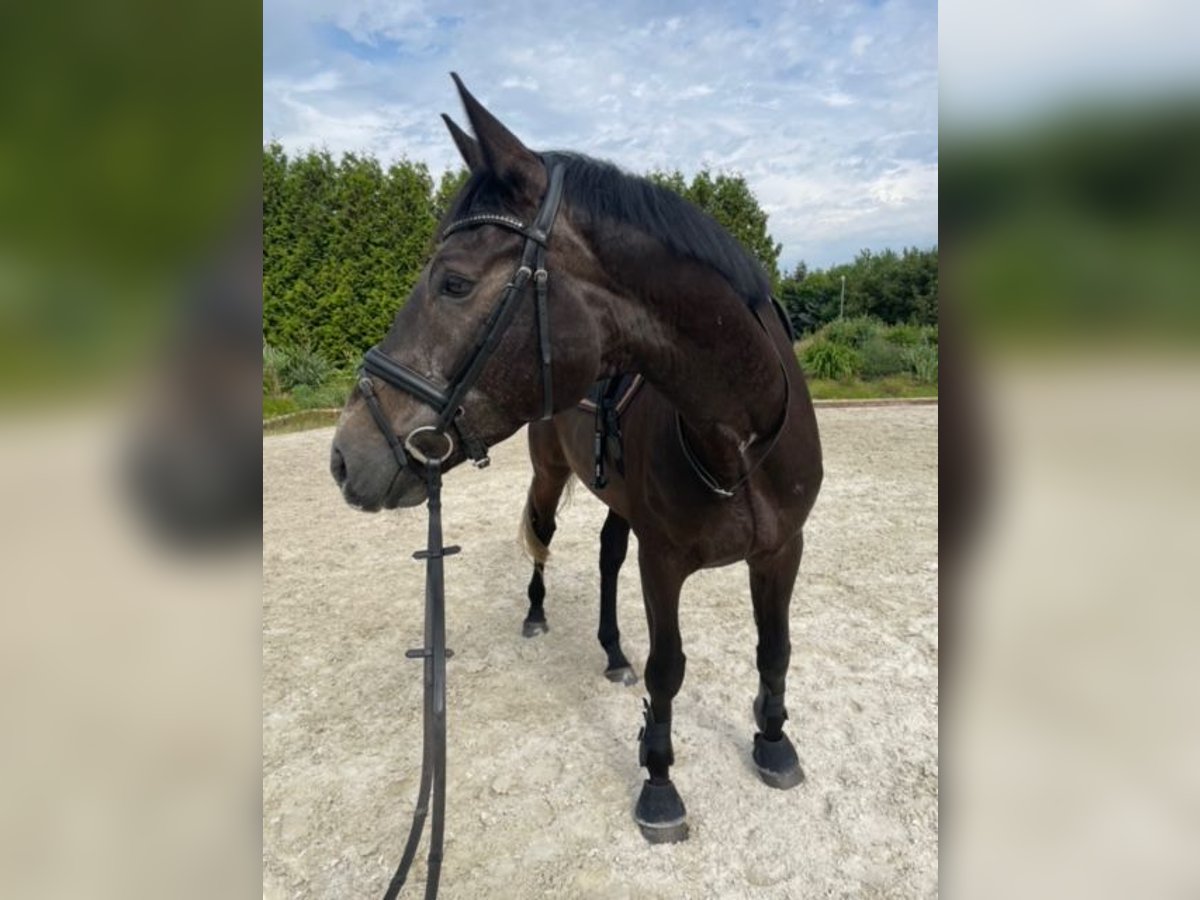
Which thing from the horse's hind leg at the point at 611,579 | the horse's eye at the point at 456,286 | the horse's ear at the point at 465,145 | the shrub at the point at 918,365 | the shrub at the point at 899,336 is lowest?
the horse's hind leg at the point at 611,579

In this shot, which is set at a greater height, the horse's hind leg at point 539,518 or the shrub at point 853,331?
the shrub at point 853,331

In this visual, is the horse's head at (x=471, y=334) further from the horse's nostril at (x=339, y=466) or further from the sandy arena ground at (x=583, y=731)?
the sandy arena ground at (x=583, y=731)

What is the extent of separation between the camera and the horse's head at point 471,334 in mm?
1681

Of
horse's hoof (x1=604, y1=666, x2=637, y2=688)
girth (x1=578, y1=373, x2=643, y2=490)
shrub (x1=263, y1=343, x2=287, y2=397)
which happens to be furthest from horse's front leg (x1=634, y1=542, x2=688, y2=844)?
shrub (x1=263, y1=343, x2=287, y2=397)

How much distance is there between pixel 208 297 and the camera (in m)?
0.58

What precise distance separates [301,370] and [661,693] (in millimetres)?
11694

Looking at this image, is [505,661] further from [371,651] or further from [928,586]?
[928,586]

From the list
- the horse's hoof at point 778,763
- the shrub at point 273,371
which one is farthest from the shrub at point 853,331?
the horse's hoof at point 778,763

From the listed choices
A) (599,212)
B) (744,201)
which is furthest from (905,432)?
(599,212)

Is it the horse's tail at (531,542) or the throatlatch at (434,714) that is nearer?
the throatlatch at (434,714)

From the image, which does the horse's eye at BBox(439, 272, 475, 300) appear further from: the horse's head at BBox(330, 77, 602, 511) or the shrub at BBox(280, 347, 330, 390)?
the shrub at BBox(280, 347, 330, 390)

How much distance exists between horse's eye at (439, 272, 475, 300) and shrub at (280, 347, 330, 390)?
11.9 metres

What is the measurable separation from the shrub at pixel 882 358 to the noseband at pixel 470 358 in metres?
12.4

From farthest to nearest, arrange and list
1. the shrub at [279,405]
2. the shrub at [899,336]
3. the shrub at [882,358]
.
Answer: the shrub at [882,358] → the shrub at [899,336] → the shrub at [279,405]
